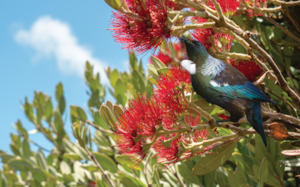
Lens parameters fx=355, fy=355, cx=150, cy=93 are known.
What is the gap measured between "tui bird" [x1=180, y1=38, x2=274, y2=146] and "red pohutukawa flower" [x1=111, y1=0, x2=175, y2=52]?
89 millimetres

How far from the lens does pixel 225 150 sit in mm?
916

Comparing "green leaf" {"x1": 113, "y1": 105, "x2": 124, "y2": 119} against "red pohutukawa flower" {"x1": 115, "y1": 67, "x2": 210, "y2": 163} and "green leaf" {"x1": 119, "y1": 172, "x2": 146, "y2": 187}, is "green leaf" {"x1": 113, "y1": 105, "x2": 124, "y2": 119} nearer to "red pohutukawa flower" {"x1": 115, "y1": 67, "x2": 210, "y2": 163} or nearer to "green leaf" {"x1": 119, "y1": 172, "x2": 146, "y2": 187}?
"red pohutukawa flower" {"x1": 115, "y1": 67, "x2": 210, "y2": 163}

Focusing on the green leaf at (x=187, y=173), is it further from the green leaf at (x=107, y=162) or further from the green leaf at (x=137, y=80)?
the green leaf at (x=137, y=80)

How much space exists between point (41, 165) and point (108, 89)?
60cm

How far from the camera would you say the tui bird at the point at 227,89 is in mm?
690

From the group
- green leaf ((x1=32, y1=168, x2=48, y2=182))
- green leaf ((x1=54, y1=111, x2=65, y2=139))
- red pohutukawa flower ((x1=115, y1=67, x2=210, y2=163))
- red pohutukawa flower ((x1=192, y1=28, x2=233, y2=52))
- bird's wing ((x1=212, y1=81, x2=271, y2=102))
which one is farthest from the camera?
green leaf ((x1=54, y1=111, x2=65, y2=139))

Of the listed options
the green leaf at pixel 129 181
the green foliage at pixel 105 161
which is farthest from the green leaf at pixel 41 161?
the green leaf at pixel 129 181

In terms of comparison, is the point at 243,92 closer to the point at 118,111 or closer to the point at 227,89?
the point at 227,89

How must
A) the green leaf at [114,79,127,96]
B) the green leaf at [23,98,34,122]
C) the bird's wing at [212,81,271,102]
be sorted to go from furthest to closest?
the green leaf at [23,98,34,122]
the green leaf at [114,79,127,96]
the bird's wing at [212,81,271,102]

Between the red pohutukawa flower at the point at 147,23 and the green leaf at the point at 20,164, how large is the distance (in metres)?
1.47

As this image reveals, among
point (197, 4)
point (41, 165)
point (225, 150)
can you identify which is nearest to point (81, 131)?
point (225, 150)

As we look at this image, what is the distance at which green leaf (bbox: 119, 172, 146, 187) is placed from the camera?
4.28 ft

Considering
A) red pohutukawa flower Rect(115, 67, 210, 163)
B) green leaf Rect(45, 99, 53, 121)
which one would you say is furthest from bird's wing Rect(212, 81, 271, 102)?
green leaf Rect(45, 99, 53, 121)

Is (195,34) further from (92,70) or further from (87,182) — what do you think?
(92,70)
